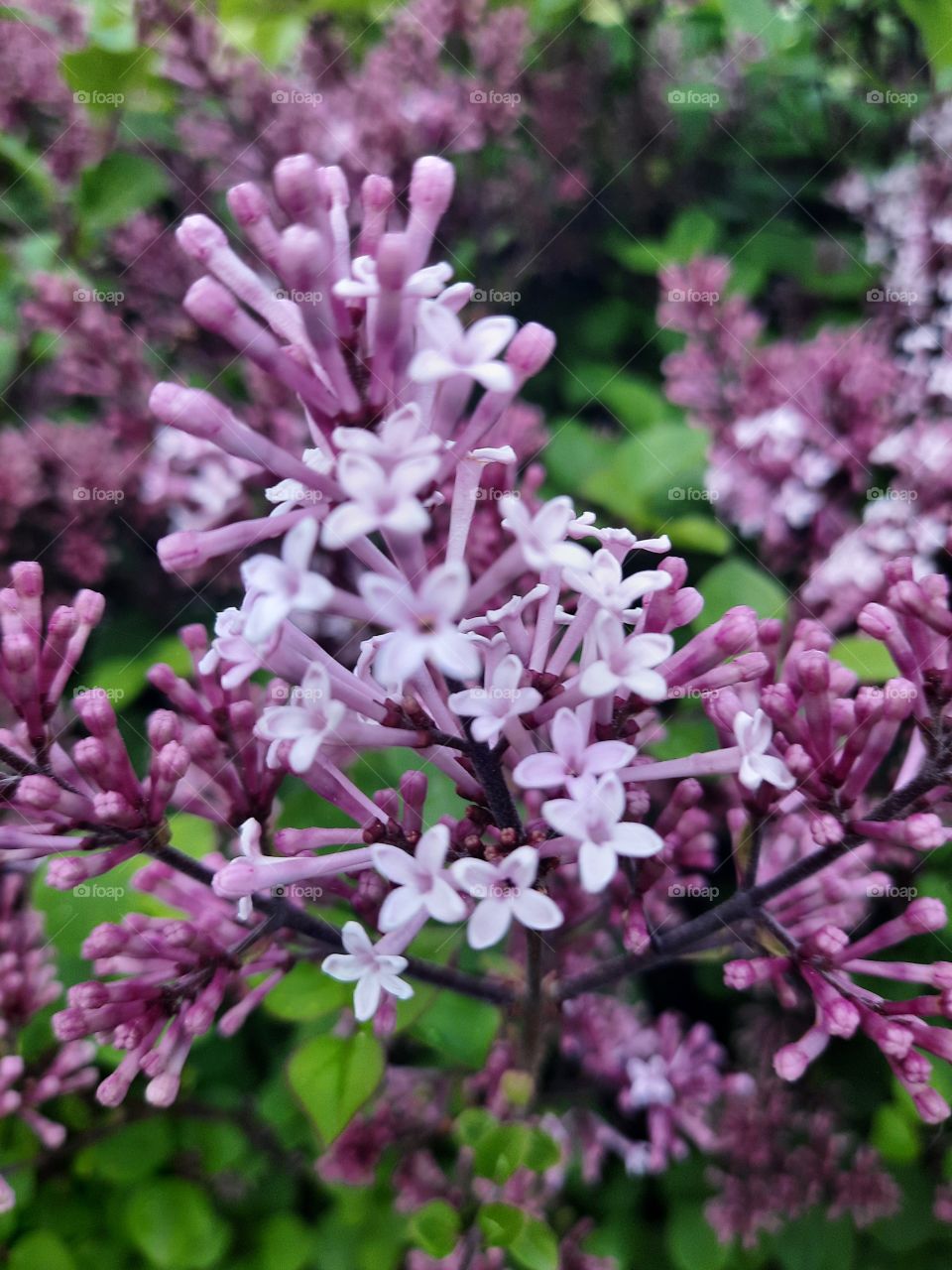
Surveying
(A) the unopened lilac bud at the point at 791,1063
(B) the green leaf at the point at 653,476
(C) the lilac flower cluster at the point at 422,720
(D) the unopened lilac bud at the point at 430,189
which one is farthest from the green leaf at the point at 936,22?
(A) the unopened lilac bud at the point at 791,1063

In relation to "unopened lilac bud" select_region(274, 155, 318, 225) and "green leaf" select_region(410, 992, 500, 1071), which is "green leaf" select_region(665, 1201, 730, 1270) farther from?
"unopened lilac bud" select_region(274, 155, 318, 225)

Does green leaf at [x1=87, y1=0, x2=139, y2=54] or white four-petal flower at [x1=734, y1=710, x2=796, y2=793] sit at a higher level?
white four-petal flower at [x1=734, y1=710, x2=796, y2=793]

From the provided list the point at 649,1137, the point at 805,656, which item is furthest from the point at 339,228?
the point at 649,1137

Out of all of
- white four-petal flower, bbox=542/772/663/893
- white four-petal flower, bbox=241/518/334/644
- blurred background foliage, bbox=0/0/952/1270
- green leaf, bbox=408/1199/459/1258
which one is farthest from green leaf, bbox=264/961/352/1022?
white four-petal flower, bbox=241/518/334/644

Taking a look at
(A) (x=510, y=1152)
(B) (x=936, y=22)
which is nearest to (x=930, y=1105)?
(A) (x=510, y=1152)

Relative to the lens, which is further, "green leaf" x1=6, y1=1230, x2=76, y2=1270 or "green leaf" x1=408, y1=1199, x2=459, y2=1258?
"green leaf" x1=6, y1=1230, x2=76, y2=1270

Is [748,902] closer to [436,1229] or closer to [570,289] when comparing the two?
[436,1229]
